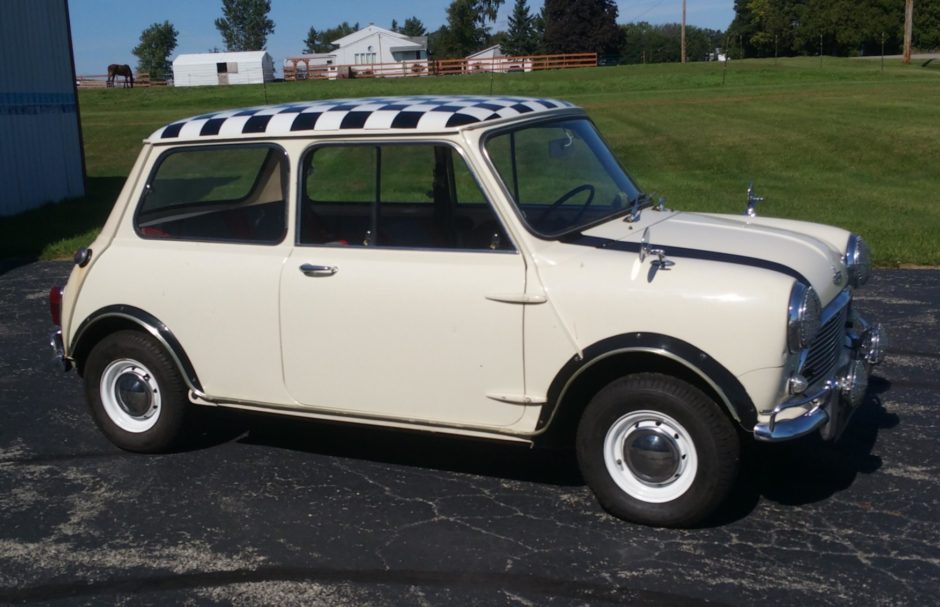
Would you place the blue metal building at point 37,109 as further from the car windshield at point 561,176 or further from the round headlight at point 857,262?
the round headlight at point 857,262

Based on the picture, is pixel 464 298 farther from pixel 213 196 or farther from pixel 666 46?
pixel 666 46

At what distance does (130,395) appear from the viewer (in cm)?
554

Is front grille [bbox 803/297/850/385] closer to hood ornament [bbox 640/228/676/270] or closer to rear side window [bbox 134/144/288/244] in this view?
hood ornament [bbox 640/228/676/270]

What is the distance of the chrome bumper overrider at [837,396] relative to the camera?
411cm

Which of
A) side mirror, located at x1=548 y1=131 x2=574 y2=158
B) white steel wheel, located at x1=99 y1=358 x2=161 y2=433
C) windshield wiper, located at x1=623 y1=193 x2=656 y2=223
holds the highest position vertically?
side mirror, located at x1=548 y1=131 x2=574 y2=158

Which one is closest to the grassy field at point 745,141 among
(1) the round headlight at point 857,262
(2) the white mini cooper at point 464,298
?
(1) the round headlight at point 857,262

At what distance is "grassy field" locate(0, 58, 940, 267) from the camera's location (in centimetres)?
1416

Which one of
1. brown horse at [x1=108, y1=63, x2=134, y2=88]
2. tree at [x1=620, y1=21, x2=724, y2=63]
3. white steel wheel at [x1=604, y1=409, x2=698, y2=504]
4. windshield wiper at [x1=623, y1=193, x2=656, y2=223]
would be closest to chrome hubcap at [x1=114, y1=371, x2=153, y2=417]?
white steel wheel at [x1=604, y1=409, x2=698, y2=504]

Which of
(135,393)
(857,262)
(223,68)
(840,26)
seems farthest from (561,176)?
(840,26)

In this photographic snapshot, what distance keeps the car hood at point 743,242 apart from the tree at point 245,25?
141897 millimetres

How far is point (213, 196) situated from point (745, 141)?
1898 cm

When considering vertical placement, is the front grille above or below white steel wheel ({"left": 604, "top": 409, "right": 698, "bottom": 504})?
above

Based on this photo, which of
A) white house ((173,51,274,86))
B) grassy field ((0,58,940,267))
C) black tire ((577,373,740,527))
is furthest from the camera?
white house ((173,51,274,86))

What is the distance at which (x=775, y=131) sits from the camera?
23781mm
